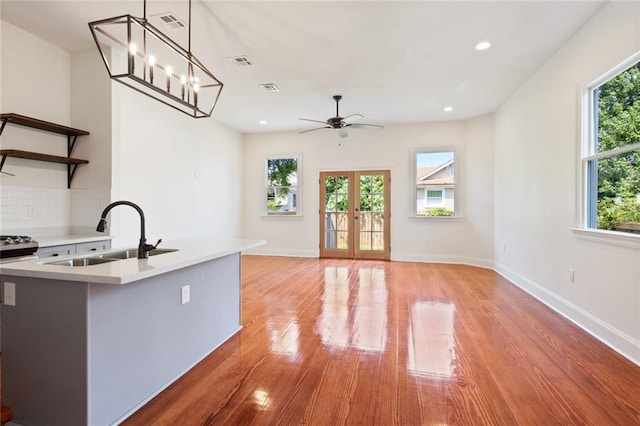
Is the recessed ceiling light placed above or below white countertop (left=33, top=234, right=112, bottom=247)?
above

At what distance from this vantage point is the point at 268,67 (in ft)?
13.0

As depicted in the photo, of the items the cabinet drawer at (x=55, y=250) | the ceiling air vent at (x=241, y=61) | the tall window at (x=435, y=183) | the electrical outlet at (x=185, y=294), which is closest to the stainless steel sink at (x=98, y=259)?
the electrical outlet at (x=185, y=294)

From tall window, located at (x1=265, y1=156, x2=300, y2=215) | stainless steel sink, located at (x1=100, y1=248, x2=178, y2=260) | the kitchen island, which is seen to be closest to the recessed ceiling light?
the kitchen island

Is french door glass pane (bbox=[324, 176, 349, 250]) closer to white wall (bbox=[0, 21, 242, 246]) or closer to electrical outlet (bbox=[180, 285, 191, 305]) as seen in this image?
white wall (bbox=[0, 21, 242, 246])

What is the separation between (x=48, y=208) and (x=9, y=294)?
219 cm

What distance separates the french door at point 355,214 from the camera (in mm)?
6777

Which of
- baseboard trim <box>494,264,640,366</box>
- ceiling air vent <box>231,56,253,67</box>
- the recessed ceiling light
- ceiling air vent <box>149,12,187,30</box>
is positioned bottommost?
baseboard trim <box>494,264,640,366</box>

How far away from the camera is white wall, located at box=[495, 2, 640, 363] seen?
8.20 ft

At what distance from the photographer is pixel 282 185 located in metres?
7.34

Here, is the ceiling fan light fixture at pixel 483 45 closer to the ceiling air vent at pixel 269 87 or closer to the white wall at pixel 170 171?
the ceiling air vent at pixel 269 87

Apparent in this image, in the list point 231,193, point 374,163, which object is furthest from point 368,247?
point 231,193

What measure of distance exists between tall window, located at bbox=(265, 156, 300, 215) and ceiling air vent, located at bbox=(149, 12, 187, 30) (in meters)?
4.28

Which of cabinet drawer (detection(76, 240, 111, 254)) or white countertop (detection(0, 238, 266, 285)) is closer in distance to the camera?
white countertop (detection(0, 238, 266, 285))

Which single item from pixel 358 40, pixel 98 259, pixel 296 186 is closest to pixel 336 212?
pixel 296 186
